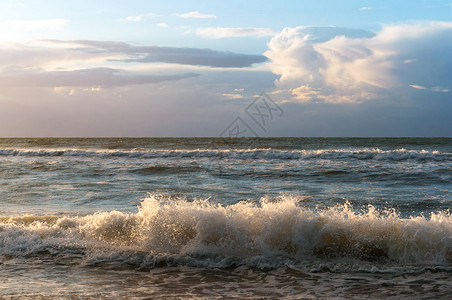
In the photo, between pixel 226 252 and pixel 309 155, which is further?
pixel 309 155

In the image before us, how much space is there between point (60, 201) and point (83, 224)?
13.0ft

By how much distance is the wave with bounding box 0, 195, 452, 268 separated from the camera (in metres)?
6.27

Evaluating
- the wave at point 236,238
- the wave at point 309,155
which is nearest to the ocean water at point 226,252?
the wave at point 236,238

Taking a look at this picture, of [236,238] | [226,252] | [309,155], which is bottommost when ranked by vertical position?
[226,252]

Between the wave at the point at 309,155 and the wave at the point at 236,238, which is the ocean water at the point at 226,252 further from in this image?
the wave at the point at 309,155

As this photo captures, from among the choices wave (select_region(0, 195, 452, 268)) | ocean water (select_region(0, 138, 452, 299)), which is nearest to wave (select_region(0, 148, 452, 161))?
ocean water (select_region(0, 138, 452, 299))

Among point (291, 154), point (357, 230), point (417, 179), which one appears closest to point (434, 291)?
point (357, 230)

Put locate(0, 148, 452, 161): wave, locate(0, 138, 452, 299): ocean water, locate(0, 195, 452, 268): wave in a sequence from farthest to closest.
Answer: locate(0, 148, 452, 161): wave
locate(0, 195, 452, 268): wave
locate(0, 138, 452, 299): ocean water

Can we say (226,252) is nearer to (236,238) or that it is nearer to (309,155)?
(236,238)

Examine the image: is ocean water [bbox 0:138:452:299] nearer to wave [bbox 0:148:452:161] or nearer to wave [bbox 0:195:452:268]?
wave [bbox 0:195:452:268]

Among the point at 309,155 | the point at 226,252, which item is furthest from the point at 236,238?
the point at 309,155

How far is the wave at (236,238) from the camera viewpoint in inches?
247

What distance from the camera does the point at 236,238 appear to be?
6.73 m

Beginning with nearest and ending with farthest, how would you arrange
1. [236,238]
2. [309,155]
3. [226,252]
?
1. [226,252]
2. [236,238]
3. [309,155]
